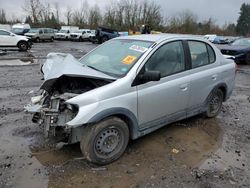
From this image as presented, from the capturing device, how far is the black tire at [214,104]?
18.3 feet

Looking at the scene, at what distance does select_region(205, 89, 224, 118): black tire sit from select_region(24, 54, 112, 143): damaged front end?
8.56 ft

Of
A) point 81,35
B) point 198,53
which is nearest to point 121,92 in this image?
point 198,53

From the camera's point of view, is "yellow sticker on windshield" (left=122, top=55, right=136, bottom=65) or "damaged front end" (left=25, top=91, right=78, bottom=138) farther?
"yellow sticker on windshield" (left=122, top=55, right=136, bottom=65)

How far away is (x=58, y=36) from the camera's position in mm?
44156

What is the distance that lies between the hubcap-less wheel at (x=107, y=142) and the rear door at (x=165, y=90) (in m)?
0.45

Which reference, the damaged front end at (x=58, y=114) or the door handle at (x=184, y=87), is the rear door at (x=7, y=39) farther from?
the door handle at (x=184, y=87)

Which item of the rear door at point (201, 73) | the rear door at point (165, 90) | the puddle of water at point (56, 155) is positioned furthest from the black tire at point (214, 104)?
the puddle of water at point (56, 155)

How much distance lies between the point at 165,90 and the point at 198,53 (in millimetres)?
1243

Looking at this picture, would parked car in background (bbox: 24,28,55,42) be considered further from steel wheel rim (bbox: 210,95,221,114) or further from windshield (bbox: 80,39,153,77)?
steel wheel rim (bbox: 210,95,221,114)

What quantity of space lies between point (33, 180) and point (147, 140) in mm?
1966

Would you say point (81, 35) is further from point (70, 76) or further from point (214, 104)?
point (70, 76)

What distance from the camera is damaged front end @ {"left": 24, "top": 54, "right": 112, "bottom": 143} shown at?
368 centimetres

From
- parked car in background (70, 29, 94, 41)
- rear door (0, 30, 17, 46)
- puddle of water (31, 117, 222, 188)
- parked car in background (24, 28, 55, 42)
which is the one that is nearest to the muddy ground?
puddle of water (31, 117, 222, 188)

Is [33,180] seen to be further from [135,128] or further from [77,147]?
[135,128]
